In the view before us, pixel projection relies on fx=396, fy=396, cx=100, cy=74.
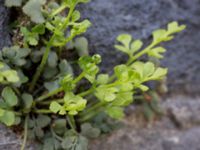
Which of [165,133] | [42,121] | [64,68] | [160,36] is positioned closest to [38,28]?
[64,68]

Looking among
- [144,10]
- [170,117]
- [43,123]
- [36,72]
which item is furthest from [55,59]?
[170,117]

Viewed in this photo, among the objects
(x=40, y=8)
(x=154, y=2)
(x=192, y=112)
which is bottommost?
(x=192, y=112)

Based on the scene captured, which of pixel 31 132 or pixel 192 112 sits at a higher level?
A: pixel 31 132

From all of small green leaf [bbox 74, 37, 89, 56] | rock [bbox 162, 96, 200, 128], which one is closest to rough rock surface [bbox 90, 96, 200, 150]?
rock [bbox 162, 96, 200, 128]

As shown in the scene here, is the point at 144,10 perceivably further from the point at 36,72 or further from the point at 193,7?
the point at 36,72

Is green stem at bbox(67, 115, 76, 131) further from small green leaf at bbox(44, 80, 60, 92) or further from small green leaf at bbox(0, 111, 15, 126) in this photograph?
small green leaf at bbox(0, 111, 15, 126)
